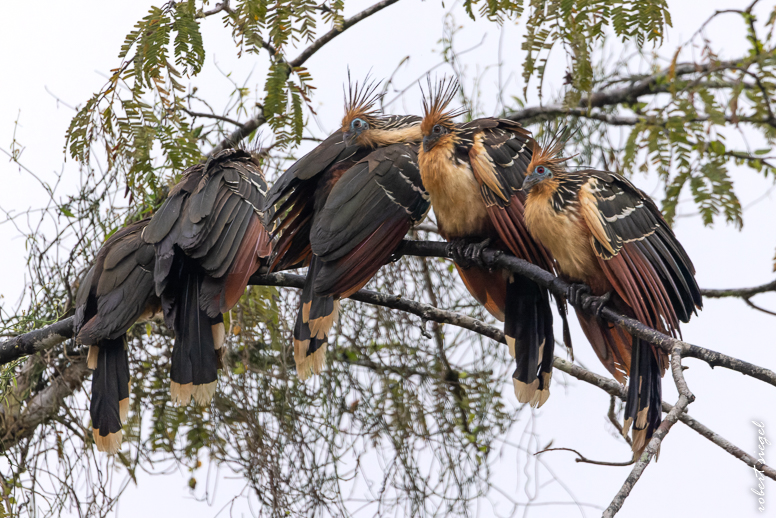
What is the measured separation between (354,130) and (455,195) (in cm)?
79

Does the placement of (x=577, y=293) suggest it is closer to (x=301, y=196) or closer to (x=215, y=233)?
(x=301, y=196)

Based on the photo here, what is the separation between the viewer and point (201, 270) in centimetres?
302

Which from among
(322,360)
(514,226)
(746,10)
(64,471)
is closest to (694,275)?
(514,226)

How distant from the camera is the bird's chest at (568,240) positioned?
2447 millimetres

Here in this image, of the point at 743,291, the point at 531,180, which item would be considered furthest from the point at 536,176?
the point at 743,291

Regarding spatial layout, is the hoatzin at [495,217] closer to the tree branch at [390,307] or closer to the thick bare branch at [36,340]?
the tree branch at [390,307]

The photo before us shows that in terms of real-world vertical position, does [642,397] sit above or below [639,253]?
below

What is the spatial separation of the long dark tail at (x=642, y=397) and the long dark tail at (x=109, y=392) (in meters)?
2.11

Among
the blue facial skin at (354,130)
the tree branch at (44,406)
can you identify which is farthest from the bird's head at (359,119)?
the tree branch at (44,406)

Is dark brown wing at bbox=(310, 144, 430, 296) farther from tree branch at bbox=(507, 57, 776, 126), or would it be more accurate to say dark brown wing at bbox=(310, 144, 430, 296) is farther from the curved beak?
tree branch at bbox=(507, 57, 776, 126)

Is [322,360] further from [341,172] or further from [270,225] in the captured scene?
[341,172]

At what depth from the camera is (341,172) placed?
10.4 feet

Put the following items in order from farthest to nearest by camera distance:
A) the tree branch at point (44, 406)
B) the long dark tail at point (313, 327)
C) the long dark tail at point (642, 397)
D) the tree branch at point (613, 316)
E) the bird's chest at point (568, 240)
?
the tree branch at point (44, 406) < the long dark tail at point (313, 327) < the bird's chest at point (568, 240) < the long dark tail at point (642, 397) < the tree branch at point (613, 316)

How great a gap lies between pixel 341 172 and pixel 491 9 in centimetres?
94
